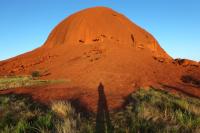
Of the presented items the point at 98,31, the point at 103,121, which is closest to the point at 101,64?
the point at 98,31

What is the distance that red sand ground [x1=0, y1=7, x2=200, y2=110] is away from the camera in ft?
47.3

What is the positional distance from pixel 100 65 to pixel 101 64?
0.33 m

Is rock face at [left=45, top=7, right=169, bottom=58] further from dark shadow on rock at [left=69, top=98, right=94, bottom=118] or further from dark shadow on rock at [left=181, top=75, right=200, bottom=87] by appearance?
dark shadow on rock at [left=69, top=98, right=94, bottom=118]

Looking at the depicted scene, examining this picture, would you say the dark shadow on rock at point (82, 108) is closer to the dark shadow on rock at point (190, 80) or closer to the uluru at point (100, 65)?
the uluru at point (100, 65)

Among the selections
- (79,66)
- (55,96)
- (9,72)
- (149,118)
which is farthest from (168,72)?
(9,72)

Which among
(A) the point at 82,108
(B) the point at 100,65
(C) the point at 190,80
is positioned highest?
(B) the point at 100,65

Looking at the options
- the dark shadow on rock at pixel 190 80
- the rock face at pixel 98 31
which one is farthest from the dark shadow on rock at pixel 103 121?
the rock face at pixel 98 31

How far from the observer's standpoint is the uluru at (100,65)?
14.1 meters

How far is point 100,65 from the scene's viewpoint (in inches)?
929

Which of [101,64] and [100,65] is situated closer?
[100,65]

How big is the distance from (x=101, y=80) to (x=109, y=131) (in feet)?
40.6

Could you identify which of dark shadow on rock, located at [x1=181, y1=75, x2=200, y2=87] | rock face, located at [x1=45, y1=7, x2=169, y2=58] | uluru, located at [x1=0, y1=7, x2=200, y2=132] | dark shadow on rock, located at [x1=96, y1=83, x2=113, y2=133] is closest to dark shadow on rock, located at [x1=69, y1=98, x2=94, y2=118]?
uluru, located at [x1=0, y1=7, x2=200, y2=132]

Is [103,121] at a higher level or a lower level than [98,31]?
lower

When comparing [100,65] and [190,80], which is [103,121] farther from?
[100,65]
